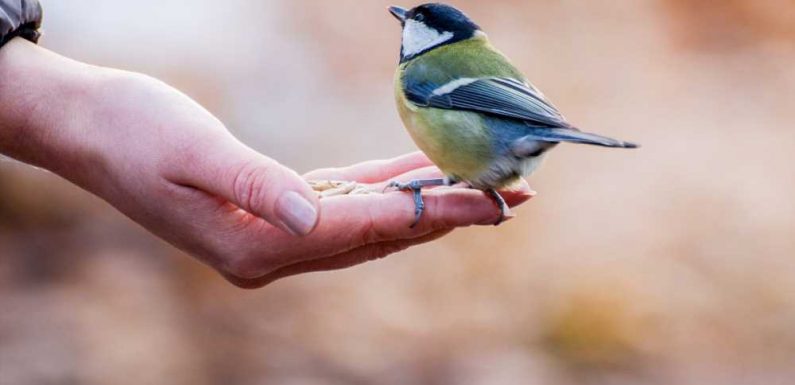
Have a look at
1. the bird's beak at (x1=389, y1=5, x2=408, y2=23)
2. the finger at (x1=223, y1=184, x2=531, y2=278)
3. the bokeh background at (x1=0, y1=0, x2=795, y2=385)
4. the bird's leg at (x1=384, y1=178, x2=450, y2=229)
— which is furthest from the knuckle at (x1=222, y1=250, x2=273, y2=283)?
the bokeh background at (x1=0, y1=0, x2=795, y2=385)

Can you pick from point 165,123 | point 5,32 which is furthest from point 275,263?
point 5,32

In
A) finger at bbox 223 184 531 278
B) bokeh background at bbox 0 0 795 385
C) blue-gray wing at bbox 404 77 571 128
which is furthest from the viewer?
bokeh background at bbox 0 0 795 385

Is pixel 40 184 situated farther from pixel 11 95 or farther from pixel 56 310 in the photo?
pixel 11 95

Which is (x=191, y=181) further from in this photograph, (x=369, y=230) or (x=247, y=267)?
(x=369, y=230)

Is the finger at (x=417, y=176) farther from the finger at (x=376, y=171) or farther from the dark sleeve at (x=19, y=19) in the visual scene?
Answer: the dark sleeve at (x=19, y=19)

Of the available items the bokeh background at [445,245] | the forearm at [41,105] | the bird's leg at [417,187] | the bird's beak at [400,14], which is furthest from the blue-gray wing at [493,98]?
the bokeh background at [445,245]

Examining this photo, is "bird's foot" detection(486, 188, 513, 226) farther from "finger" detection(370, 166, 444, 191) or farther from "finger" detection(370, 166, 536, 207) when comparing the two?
"finger" detection(370, 166, 444, 191)
